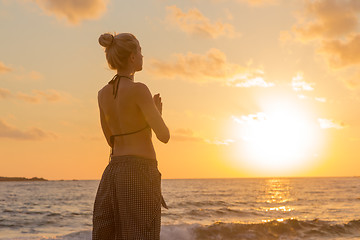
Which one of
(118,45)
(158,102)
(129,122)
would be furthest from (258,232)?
(118,45)

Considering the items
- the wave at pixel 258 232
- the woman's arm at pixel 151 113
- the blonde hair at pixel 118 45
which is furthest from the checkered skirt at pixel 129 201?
the wave at pixel 258 232

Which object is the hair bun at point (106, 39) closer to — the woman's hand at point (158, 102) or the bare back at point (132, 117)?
the bare back at point (132, 117)

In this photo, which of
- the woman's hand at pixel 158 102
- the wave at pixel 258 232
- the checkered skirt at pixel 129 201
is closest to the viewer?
the checkered skirt at pixel 129 201

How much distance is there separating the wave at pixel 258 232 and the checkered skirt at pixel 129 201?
13344mm

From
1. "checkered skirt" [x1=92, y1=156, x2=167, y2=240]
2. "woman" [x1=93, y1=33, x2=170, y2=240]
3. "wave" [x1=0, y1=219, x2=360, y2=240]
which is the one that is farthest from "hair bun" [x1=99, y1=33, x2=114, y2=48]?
"wave" [x1=0, y1=219, x2=360, y2=240]

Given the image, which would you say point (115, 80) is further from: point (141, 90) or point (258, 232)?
point (258, 232)

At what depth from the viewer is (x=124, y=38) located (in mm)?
2559

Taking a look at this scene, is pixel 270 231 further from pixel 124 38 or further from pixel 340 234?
pixel 124 38

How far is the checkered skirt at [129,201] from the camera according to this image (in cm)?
247

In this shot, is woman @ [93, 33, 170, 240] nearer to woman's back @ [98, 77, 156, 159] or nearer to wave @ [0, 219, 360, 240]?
woman's back @ [98, 77, 156, 159]

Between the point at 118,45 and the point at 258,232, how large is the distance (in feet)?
49.9

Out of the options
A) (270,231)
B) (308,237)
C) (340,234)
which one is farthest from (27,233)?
(340,234)

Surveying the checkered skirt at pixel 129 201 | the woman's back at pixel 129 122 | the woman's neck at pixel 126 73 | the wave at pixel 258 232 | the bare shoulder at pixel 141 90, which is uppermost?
the woman's neck at pixel 126 73

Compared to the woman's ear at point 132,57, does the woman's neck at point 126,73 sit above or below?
below
